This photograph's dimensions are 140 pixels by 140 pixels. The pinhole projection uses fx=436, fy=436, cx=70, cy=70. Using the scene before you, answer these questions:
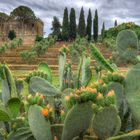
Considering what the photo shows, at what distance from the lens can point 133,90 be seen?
1672 mm

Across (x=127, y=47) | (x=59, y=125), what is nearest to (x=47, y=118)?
(x=59, y=125)

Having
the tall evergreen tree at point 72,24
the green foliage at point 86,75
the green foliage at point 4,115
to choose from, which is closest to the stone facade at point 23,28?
the tall evergreen tree at point 72,24

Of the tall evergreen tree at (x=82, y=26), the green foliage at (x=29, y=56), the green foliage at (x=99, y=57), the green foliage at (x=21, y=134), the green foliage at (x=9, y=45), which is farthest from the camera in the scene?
the tall evergreen tree at (x=82, y=26)

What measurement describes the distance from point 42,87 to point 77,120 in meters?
0.67

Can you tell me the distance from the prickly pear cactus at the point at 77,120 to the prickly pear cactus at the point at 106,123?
0.12ft

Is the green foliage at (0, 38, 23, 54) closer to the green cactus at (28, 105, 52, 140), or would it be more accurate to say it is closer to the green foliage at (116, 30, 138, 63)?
the green foliage at (116, 30, 138, 63)

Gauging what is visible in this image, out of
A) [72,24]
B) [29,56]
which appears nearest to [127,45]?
[29,56]

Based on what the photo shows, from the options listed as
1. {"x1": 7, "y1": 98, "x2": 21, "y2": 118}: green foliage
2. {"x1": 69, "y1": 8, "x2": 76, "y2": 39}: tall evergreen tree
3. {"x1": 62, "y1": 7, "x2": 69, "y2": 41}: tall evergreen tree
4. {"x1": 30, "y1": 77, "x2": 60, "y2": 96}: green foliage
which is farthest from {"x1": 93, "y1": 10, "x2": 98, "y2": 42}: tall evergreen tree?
{"x1": 7, "y1": 98, "x2": 21, "y2": 118}: green foliage

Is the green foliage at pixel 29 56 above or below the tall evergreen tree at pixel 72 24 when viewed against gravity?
below

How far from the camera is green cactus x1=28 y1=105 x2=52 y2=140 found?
5.50 ft

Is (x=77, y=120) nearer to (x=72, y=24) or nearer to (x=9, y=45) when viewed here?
(x=9, y=45)

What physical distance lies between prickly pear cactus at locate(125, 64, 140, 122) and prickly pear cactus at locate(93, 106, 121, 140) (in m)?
Answer: 0.08

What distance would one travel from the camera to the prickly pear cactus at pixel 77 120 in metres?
1.56

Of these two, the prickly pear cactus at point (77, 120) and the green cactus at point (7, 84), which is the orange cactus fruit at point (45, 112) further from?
the green cactus at point (7, 84)
